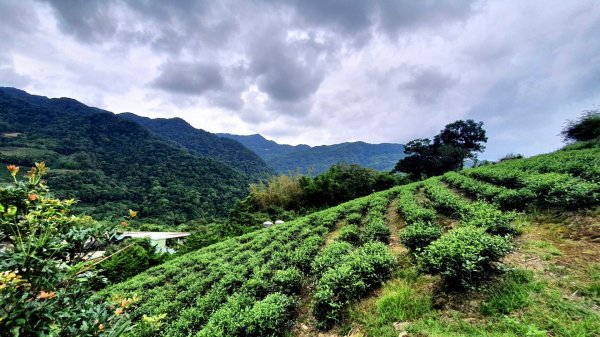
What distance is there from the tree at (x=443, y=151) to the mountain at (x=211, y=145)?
2475 inches

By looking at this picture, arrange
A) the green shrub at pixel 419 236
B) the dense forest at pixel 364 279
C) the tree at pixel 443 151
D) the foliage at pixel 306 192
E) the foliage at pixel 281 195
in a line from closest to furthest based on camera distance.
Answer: the dense forest at pixel 364 279, the green shrub at pixel 419 236, the foliage at pixel 306 192, the foliage at pixel 281 195, the tree at pixel 443 151

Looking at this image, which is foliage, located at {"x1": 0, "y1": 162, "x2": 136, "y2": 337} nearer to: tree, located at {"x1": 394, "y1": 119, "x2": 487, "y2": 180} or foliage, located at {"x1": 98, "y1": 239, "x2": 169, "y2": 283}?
foliage, located at {"x1": 98, "y1": 239, "x2": 169, "y2": 283}

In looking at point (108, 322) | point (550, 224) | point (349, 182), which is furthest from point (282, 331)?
point (349, 182)

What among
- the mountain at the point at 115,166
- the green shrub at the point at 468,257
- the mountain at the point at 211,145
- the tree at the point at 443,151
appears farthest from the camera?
the mountain at the point at 211,145

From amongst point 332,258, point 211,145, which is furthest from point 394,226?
point 211,145

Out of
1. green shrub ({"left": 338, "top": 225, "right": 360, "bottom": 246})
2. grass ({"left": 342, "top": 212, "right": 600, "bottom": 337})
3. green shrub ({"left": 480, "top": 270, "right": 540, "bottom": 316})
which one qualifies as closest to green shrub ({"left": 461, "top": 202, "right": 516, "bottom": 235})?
grass ({"left": 342, "top": 212, "right": 600, "bottom": 337})

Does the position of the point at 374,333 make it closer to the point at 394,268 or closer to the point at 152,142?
the point at 394,268

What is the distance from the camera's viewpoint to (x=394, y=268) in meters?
5.77

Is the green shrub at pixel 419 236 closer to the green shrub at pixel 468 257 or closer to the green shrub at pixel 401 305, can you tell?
the green shrub at pixel 468 257

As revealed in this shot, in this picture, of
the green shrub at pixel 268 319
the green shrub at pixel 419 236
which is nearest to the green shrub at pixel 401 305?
the green shrub at pixel 419 236

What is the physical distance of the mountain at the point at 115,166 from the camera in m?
56.5

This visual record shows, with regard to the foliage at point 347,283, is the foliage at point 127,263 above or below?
below

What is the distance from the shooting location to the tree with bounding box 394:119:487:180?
3988 centimetres

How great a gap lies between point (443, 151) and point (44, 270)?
46.1 metres
